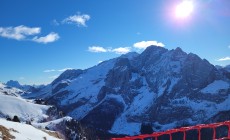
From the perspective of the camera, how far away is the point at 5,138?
38.7 metres

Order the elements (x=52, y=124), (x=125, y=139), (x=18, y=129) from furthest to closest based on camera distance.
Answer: (x=52, y=124), (x=18, y=129), (x=125, y=139)

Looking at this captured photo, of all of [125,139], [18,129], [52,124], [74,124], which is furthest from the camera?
[74,124]

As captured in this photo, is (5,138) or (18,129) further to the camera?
(18,129)

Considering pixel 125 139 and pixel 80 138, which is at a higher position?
pixel 125 139

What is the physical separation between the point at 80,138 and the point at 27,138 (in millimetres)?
122924

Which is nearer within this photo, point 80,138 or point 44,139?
point 44,139

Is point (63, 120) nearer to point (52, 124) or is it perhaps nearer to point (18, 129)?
point (52, 124)

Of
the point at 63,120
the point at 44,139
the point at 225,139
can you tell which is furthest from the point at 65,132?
the point at 225,139

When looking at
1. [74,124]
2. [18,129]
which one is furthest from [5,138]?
[74,124]

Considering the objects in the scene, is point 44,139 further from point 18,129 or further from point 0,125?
point 0,125

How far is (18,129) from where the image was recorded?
1873 inches

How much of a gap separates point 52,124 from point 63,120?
7.85m

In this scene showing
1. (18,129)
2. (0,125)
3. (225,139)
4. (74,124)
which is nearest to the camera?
(225,139)

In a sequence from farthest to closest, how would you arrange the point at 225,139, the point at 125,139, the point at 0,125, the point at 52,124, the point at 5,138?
the point at 52,124, the point at 0,125, the point at 5,138, the point at 225,139, the point at 125,139
